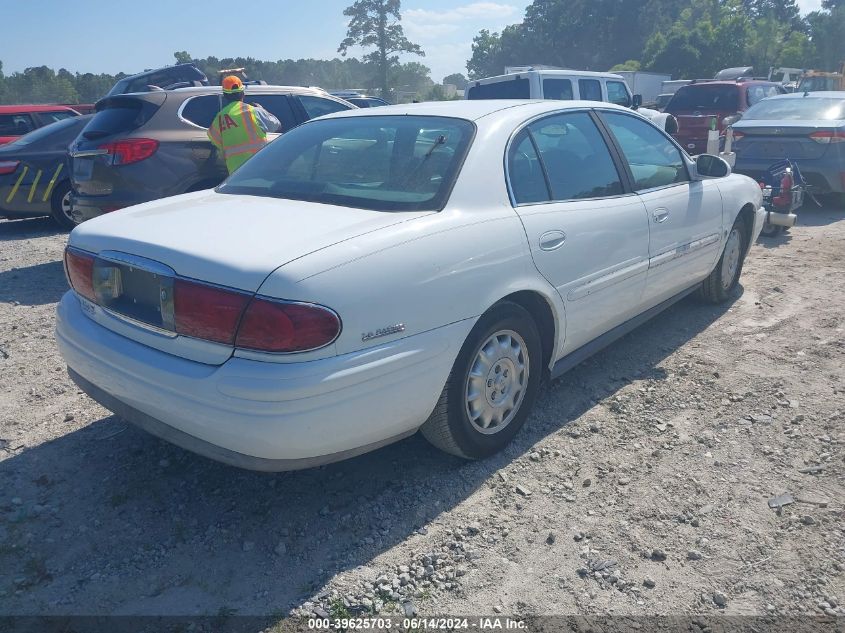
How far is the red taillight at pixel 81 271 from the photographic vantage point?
123 inches

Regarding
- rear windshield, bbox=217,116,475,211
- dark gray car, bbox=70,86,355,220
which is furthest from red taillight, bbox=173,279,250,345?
dark gray car, bbox=70,86,355,220

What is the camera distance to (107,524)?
9.80ft

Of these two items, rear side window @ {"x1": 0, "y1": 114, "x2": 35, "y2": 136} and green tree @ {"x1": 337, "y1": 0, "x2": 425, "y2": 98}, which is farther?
green tree @ {"x1": 337, "y1": 0, "x2": 425, "y2": 98}

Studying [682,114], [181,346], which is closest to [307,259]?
[181,346]

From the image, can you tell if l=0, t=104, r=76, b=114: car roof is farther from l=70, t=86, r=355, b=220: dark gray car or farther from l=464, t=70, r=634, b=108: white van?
l=464, t=70, r=634, b=108: white van

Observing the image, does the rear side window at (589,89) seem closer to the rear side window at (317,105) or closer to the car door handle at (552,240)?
the rear side window at (317,105)

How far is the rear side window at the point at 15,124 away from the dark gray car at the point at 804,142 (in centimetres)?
1113

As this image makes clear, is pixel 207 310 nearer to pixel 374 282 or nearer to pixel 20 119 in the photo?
pixel 374 282

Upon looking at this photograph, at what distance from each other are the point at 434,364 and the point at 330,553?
0.85 m

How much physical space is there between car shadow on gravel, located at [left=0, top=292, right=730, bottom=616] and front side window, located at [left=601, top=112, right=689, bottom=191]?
1.61 m

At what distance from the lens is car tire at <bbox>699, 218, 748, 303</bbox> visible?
17.8 ft

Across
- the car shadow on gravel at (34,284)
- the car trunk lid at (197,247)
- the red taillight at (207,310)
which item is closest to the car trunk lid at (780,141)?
the car trunk lid at (197,247)

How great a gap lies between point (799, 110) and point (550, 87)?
3.64 metres

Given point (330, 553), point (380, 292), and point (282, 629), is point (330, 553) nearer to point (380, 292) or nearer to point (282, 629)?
point (282, 629)
